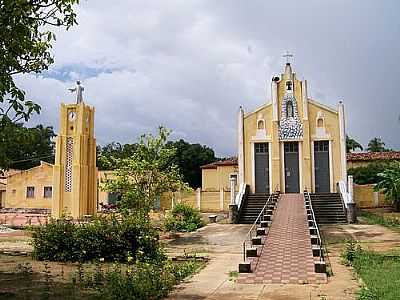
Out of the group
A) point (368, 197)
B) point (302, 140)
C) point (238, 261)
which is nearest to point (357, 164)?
point (368, 197)

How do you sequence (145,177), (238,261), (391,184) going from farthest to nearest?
1. (391,184)
2. (145,177)
3. (238,261)

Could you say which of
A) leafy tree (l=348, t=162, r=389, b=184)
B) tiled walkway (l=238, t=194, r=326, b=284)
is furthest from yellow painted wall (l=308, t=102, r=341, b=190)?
tiled walkway (l=238, t=194, r=326, b=284)

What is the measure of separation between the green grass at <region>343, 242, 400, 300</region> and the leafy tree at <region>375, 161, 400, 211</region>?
42.0 ft

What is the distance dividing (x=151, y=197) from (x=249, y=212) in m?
6.35

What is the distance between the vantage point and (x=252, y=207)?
26.1 metres

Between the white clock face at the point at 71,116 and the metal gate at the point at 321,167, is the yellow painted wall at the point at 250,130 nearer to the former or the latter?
the metal gate at the point at 321,167

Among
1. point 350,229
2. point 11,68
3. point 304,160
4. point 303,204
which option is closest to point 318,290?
point 11,68

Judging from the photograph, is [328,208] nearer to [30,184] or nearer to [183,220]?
[183,220]

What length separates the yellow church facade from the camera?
28.1 meters

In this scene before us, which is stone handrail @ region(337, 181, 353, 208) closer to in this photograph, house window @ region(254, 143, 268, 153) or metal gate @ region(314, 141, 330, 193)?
metal gate @ region(314, 141, 330, 193)

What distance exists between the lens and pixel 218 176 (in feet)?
122

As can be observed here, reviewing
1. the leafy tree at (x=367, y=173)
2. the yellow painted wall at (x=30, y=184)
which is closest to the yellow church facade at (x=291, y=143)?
the leafy tree at (x=367, y=173)

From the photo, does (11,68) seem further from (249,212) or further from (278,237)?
(249,212)

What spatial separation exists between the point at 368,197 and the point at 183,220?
43.1 feet
